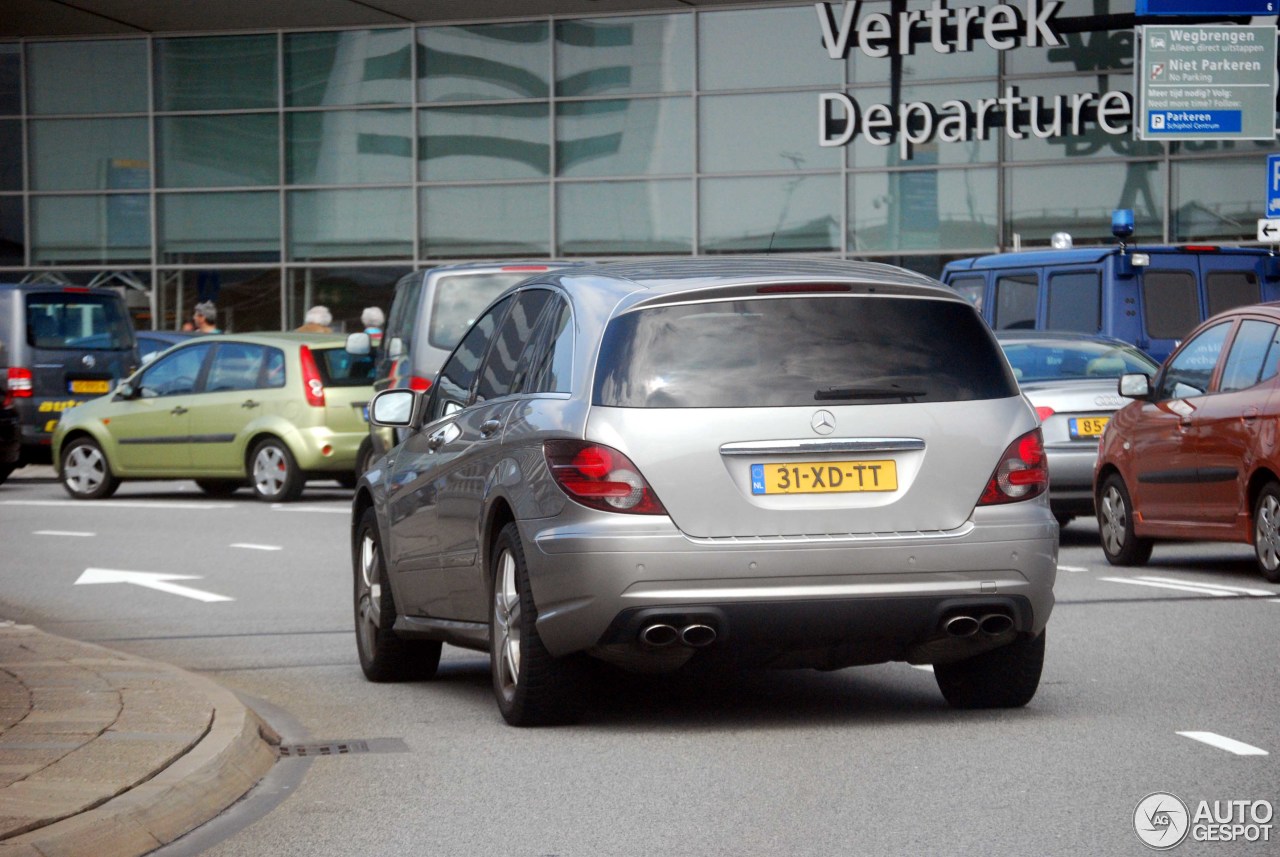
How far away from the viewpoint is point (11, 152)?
3434cm

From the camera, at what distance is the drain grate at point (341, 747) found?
719 cm

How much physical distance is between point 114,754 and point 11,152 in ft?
97.0

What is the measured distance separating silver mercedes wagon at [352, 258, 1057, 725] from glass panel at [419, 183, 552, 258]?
24.6 m

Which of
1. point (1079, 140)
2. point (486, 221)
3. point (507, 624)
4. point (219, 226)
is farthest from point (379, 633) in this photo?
point (219, 226)

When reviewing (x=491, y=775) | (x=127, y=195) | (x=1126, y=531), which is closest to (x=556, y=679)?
(x=491, y=775)

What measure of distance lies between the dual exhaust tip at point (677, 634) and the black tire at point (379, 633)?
215 cm

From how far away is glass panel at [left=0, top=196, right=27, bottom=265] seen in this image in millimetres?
34406

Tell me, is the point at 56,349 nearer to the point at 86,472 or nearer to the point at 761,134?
the point at 86,472

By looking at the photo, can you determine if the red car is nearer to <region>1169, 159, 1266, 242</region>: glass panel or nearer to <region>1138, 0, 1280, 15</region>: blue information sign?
<region>1138, 0, 1280, 15</region>: blue information sign

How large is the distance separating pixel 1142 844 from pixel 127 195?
99.5ft

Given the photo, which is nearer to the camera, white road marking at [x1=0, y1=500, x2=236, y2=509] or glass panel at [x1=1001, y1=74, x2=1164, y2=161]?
white road marking at [x1=0, y1=500, x2=236, y2=509]

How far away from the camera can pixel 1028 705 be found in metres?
7.91

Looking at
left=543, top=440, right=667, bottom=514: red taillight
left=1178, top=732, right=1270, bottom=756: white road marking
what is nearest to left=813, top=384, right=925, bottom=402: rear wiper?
left=543, top=440, right=667, bottom=514: red taillight

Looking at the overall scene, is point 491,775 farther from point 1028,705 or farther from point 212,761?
point 1028,705
